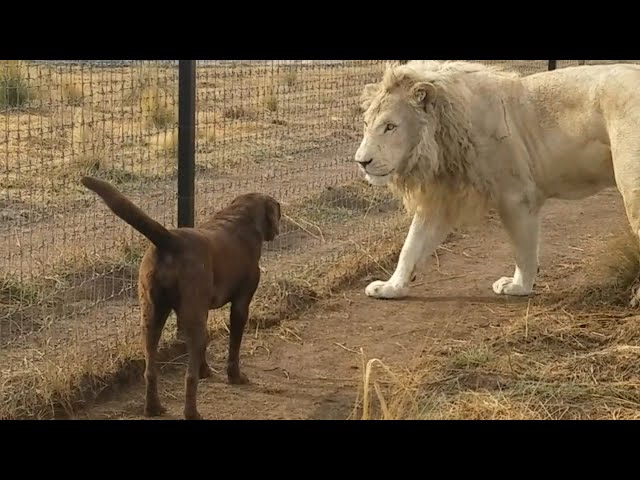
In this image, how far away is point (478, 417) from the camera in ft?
13.5

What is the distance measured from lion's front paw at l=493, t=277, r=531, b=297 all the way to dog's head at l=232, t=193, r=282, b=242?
2.30 metres

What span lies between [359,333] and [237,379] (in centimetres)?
120

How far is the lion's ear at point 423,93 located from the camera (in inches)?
234

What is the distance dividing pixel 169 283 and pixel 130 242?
278 cm

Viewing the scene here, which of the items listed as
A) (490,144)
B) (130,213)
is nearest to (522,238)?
(490,144)

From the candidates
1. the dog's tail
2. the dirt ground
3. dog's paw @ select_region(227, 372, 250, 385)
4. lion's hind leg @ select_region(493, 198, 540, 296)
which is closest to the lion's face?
lion's hind leg @ select_region(493, 198, 540, 296)

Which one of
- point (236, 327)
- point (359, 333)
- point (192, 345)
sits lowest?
point (359, 333)

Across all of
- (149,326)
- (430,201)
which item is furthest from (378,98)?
(149,326)

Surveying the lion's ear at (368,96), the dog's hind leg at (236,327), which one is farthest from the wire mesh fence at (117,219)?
the lion's ear at (368,96)

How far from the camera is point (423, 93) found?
5.96 meters

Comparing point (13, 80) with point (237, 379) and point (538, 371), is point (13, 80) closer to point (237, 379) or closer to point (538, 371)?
point (237, 379)

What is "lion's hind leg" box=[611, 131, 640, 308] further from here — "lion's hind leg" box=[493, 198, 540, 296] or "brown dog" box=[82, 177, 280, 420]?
"brown dog" box=[82, 177, 280, 420]

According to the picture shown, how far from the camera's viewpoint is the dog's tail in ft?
12.8

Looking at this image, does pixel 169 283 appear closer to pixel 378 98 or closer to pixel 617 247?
pixel 378 98
